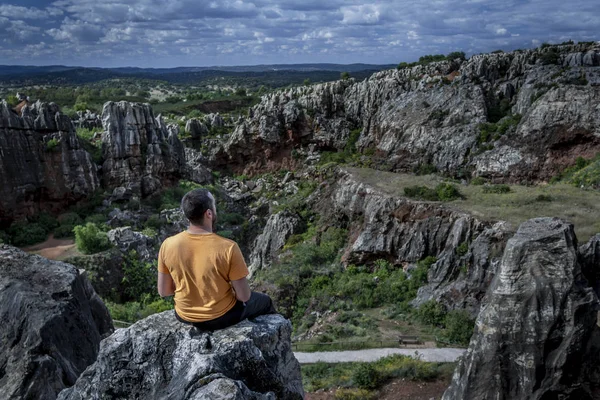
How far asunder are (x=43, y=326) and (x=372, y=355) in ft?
39.6

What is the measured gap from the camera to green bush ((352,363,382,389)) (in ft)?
48.1

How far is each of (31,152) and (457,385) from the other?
32.5m

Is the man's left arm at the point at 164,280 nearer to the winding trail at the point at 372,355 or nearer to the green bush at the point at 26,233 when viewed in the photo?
the winding trail at the point at 372,355

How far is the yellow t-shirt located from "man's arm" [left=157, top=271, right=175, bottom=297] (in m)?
0.13

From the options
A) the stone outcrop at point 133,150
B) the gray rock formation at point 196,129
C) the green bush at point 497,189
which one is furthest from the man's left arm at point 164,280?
the gray rock formation at point 196,129

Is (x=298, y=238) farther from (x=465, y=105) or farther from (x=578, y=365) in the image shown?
(x=578, y=365)

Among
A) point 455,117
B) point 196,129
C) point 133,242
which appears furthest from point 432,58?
point 133,242

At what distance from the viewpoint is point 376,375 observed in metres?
14.9

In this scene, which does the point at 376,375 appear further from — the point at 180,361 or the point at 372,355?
the point at 180,361

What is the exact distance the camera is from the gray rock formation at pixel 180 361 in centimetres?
494

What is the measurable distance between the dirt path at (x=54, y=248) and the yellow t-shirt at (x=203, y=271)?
26.1 m

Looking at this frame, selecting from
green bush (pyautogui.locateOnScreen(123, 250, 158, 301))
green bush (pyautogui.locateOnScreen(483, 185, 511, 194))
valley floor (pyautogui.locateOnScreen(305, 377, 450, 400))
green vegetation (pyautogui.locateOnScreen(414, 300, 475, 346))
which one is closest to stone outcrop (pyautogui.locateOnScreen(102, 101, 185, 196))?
green bush (pyautogui.locateOnScreen(123, 250, 158, 301))

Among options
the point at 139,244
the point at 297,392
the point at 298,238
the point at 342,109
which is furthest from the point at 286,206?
the point at 297,392

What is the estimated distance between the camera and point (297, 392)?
5.57 m
